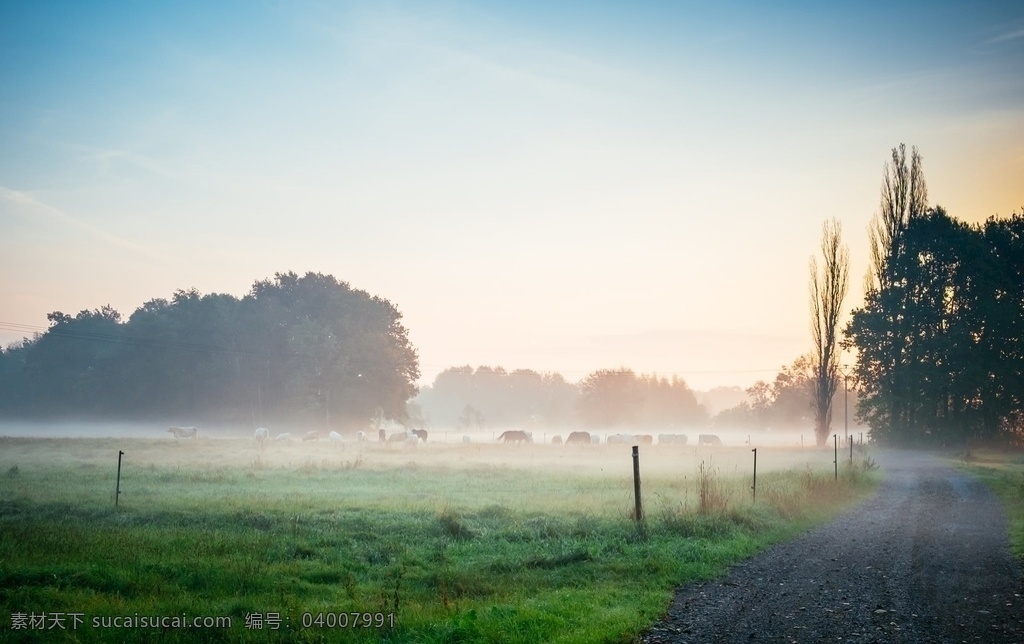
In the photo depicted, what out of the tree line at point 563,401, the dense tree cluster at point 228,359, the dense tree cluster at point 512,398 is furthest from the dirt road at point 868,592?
the dense tree cluster at point 512,398

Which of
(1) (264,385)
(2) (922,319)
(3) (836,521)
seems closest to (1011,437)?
(2) (922,319)

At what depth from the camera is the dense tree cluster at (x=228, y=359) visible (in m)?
76.2

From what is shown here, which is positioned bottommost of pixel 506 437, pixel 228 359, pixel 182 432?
pixel 182 432

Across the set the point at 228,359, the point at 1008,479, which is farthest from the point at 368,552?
the point at 228,359

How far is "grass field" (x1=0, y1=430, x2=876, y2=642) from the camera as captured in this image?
26.5 ft

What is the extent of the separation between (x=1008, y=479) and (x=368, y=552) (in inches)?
1134

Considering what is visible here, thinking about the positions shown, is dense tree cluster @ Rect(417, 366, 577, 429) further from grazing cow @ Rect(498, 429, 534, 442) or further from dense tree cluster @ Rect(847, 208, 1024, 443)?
dense tree cluster @ Rect(847, 208, 1024, 443)

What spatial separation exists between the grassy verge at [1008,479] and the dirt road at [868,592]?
12.9 inches

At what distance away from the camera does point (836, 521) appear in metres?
16.7

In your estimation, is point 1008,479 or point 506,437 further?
point 506,437

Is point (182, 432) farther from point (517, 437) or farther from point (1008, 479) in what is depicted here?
point (1008, 479)

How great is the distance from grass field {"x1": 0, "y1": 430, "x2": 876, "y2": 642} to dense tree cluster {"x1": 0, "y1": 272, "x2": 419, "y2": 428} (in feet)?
168

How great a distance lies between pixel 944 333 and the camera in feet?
168

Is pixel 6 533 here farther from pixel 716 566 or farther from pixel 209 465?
pixel 209 465
